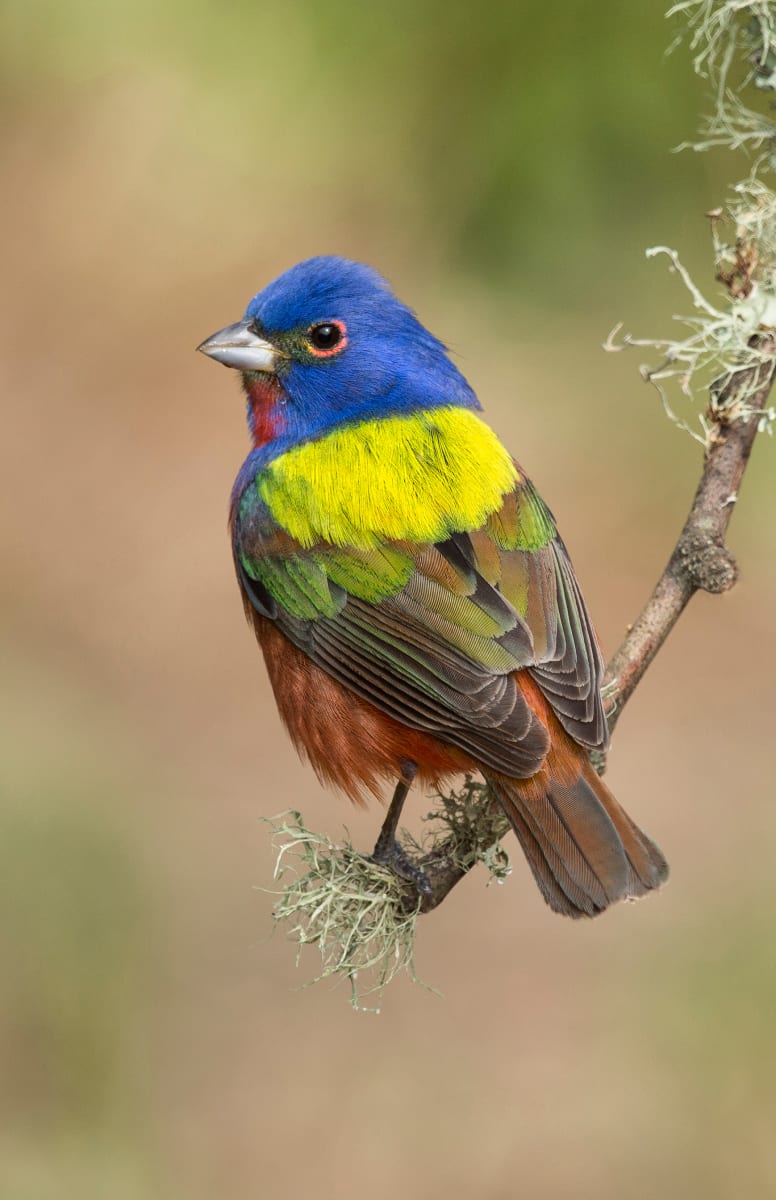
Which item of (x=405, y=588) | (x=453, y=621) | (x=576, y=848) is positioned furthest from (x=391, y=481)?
(x=576, y=848)

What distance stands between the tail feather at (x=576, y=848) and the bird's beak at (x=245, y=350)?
54.0 inches

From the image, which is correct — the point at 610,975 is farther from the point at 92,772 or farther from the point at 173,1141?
the point at 92,772

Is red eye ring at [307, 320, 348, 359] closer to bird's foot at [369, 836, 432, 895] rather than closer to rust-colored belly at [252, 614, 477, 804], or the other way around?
rust-colored belly at [252, 614, 477, 804]

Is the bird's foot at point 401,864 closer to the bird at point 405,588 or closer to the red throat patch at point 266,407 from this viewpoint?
the bird at point 405,588

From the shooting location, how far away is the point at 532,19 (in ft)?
18.8

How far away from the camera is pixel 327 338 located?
13.9 ft

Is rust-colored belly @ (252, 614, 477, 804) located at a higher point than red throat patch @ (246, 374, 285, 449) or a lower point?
lower

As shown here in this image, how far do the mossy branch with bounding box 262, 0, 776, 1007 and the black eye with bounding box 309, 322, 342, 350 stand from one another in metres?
0.98

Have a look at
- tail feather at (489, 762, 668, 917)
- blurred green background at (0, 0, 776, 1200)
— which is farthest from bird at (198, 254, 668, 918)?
blurred green background at (0, 0, 776, 1200)

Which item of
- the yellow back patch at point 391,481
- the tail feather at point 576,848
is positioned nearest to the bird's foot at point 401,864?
the tail feather at point 576,848

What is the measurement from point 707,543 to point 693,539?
0.10ft

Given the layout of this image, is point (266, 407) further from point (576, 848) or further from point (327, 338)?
point (576, 848)

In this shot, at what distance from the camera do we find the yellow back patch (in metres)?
3.88

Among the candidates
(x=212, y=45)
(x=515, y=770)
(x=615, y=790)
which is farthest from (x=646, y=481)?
(x=515, y=770)
